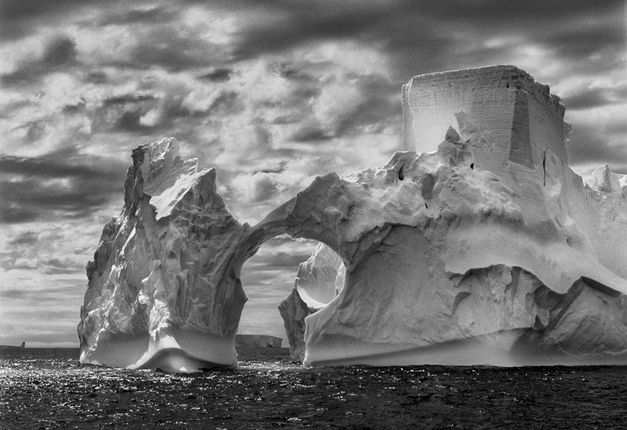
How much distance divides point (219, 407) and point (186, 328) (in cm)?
781

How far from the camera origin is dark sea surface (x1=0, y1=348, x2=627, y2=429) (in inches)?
534

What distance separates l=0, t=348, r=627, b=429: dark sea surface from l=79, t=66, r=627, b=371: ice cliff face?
1219 millimetres

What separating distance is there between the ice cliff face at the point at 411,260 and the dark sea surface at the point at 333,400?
122 centimetres

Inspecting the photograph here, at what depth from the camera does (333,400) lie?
15867mm

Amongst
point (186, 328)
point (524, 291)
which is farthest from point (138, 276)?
point (524, 291)

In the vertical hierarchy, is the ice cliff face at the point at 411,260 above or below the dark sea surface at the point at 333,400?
above

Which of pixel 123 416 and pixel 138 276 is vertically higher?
pixel 138 276

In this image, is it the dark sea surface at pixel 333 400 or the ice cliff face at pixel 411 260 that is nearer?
the dark sea surface at pixel 333 400

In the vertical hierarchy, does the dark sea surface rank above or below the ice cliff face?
below

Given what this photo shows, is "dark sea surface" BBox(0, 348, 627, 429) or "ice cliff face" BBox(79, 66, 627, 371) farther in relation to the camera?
"ice cliff face" BBox(79, 66, 627, 371)

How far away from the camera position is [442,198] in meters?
23.9

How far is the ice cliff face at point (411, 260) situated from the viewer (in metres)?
22.9

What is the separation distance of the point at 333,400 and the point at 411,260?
855 centimetres

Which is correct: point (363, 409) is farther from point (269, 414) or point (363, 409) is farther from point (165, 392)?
point (165, 392)
